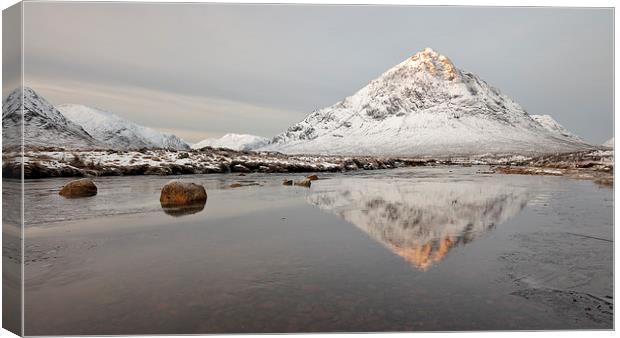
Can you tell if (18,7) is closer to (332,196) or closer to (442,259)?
(442,259)

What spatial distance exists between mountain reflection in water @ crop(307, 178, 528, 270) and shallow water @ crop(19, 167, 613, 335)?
8 cm

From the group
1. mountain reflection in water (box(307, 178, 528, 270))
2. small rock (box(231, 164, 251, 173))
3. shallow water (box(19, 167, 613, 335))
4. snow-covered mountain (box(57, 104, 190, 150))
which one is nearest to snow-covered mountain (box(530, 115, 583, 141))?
mountain reflection in water (box(307, 178, 528, 270))

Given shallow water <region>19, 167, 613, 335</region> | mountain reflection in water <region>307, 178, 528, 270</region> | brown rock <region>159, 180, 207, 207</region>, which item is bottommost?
shallow water <region>19, 167, 613, 335</region>

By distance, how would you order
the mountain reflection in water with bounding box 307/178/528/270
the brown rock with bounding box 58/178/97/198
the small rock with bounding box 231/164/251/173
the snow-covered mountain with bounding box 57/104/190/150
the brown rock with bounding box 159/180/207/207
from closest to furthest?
the mountain reflection in water with bounding box 307/178/528/270 → the snow-covered mountain with bounding box 57/104/190/150 → the brown rock with bounding box 159/180/207/207 → the brown rock with bounding box 58/178/97/198 → the small rock with bounding box 231/164/251/173

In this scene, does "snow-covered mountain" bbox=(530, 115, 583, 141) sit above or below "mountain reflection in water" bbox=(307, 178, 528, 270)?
above

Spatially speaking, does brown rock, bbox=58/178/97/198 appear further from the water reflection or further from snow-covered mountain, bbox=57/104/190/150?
the water reflection

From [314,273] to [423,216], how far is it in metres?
6.71

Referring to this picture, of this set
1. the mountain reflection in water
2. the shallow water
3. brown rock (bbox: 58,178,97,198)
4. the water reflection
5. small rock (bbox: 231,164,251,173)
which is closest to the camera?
the shallow water

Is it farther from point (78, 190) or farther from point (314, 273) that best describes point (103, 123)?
point (314, 273)

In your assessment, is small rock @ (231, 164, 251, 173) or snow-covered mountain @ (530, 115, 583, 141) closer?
snow-covered mountain @ (530, 115, 583, 141)

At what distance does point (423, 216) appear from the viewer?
12188 millimetres

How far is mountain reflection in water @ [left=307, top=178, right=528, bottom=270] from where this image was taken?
8.20 meters

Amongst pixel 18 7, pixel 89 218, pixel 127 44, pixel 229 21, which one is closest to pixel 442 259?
pixel 229 21

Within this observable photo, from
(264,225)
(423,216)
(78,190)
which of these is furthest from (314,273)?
(78,190)
